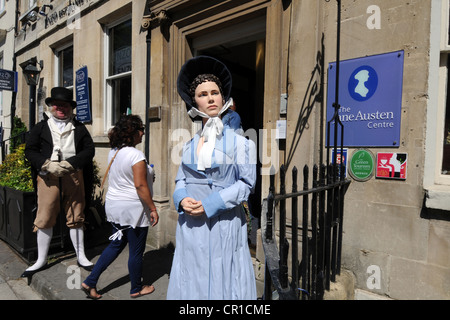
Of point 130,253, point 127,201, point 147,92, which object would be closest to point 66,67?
point 147,92

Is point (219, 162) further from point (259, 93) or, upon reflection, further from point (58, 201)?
point (259, 93)

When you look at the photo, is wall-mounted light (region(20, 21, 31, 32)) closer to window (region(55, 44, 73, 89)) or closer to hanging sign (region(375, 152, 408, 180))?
window (region(55, 44, 73, 89))

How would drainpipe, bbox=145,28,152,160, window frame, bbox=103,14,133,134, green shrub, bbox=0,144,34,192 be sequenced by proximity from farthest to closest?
window frame, bbox=103,14,133,134 → drainpipe, bbox=145,28,152,160 → green shrub, bbox=0,144,34,192

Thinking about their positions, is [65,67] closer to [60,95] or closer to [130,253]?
[60,95]

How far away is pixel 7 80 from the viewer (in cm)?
895

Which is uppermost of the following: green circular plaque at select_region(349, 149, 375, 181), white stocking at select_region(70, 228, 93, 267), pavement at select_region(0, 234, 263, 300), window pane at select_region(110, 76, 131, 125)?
window pane at select_region(110, 76, 131, 125)

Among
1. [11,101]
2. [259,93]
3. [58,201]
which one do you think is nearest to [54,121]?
[58,201]

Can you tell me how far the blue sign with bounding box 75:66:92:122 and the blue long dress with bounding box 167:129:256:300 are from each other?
190 inches

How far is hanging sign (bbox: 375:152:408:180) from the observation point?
253cm

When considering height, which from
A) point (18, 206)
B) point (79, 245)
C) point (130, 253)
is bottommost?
point (79, 245)

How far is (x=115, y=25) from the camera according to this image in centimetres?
573

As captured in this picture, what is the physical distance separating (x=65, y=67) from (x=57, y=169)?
5.32m

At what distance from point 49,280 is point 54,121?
6.05ft

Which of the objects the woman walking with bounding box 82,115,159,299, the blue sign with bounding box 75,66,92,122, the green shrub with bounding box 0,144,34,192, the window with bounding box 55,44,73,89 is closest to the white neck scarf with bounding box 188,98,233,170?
the woman walking with bounding box 82,115,159,299
